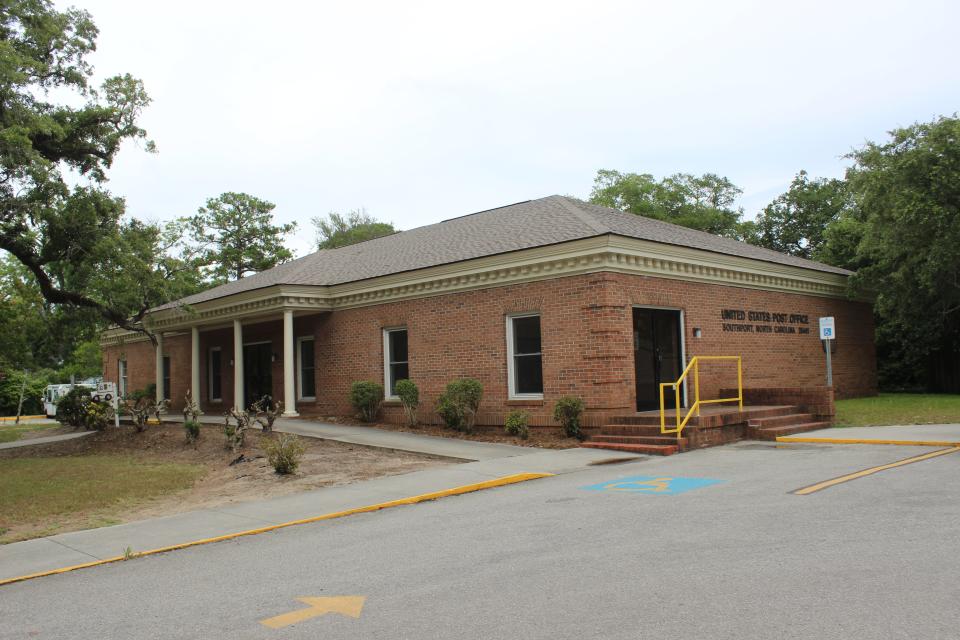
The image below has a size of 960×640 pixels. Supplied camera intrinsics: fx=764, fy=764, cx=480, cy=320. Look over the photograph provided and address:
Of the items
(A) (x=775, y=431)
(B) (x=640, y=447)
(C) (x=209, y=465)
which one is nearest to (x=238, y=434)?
(C) (x=209, y=465)

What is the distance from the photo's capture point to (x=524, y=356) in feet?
55.5

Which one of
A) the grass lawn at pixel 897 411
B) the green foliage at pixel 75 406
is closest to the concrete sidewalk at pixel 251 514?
the grass lawn at pixel 897 411

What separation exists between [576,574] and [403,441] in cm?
1033

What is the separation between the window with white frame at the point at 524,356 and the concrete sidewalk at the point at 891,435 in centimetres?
511

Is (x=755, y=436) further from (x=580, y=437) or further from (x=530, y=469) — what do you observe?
(x=530, y=469)

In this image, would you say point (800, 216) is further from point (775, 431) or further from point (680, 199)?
point (775, 431)

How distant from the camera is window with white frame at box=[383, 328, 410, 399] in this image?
780 inches

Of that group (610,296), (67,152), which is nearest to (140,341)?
(67,152)

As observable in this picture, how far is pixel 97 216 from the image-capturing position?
17.9 metres

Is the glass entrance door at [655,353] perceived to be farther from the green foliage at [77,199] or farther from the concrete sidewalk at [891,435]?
the green foliage at [77,199]

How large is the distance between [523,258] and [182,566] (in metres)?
10.5

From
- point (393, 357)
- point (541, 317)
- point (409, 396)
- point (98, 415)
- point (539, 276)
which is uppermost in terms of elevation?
point (539, 276)

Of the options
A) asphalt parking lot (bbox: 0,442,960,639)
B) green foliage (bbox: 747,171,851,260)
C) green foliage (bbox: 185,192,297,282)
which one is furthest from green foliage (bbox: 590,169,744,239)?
asphalt parking lot (bbox: 0,442,960,639)

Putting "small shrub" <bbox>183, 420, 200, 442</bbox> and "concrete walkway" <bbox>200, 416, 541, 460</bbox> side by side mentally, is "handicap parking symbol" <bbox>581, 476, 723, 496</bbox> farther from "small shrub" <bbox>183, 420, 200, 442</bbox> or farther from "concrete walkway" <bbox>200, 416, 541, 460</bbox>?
"small shrub" <bbox>183, 420, 200, 442</bbox>
